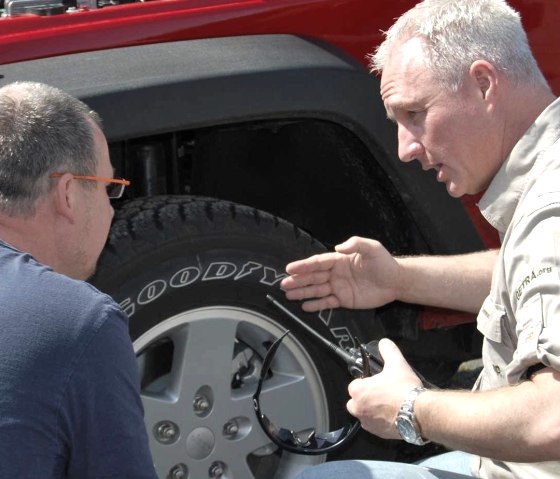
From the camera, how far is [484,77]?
2.36 metres

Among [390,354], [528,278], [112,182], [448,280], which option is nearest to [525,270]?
[528,278]

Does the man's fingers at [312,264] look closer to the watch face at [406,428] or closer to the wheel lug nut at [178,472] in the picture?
the wheel lug nut at [178,472]

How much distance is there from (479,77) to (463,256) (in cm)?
84

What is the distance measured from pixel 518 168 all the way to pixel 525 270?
0.34 meters

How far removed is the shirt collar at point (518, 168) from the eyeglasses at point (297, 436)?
0.70 metres

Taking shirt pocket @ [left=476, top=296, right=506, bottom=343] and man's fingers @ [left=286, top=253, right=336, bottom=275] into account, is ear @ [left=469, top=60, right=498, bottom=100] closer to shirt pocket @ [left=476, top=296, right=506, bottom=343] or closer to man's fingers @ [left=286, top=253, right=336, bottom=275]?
shirt pocket @ [left=476, top=296, right=506, bottom=343]

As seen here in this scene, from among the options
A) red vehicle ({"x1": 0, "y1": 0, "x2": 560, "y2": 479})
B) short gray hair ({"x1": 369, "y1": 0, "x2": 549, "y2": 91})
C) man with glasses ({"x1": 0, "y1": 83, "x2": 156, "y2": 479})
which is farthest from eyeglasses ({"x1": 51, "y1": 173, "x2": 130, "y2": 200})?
short gray hair ({"x1": 369, "y1": 0, "x2": 549, "y2": 91})

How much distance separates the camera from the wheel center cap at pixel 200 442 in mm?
2994

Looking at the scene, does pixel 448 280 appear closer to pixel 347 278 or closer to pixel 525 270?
pixel 347 278

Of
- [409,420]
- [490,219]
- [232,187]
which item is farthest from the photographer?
[232,187]

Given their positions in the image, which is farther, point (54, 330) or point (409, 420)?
point (409, 420)

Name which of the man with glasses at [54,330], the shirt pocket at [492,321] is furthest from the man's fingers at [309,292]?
the man with glasses at [54,330]

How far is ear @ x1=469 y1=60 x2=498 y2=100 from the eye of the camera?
7.70 ft

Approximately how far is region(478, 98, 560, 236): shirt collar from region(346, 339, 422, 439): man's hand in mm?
378
